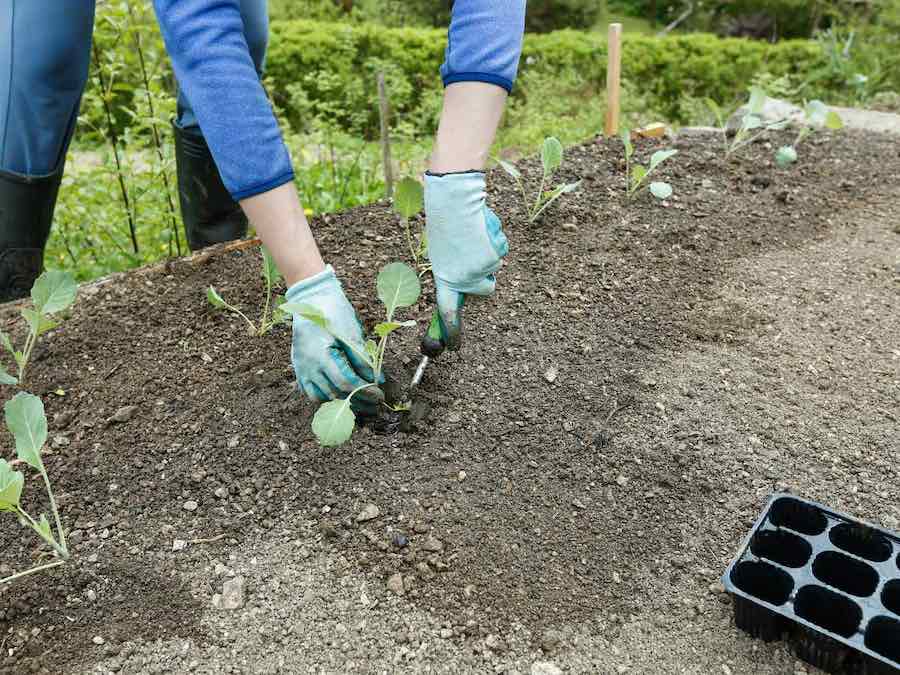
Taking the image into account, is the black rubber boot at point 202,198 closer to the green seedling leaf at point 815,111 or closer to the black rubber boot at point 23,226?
the black rubber boot at point 23,226

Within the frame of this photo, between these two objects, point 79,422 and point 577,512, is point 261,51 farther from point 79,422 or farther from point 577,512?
point 577,512

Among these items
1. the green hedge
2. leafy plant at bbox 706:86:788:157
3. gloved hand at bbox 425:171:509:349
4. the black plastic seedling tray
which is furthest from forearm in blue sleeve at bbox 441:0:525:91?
the green hedge

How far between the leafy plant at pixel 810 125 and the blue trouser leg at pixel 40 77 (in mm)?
2173

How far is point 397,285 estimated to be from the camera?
1.52 m

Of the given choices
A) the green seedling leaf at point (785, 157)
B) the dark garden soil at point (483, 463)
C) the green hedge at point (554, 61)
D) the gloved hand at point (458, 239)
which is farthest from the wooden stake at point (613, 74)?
the green hedge at point (554, 61)

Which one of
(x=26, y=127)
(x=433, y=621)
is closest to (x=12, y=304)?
(x=26, y=127)

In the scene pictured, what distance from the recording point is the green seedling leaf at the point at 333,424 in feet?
4.28

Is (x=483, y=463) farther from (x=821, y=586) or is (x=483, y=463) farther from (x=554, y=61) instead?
(x=554, y=61)

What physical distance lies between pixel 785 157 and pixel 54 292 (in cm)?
229

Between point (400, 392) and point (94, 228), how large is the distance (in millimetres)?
1689

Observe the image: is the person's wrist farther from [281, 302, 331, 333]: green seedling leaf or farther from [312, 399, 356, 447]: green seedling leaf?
[312, 399, 356, 447]: green seedling leaf

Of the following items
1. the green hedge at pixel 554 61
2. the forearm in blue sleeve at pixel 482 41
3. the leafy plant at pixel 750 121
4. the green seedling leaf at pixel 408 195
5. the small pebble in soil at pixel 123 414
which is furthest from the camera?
the green hedge at pixel 554 61

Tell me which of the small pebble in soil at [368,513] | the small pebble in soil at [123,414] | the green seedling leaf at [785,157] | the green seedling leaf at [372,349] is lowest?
the green seedling leaf at [785,157]

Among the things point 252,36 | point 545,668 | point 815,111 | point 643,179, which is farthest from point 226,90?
point 815,111
